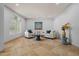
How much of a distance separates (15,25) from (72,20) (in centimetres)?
185

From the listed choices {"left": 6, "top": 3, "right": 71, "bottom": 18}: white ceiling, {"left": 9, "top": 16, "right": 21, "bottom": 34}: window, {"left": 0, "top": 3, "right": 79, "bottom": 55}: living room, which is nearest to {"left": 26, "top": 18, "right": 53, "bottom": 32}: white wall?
{"left": 0, "top": 3, "right": 79, "bottom": 55}: living room

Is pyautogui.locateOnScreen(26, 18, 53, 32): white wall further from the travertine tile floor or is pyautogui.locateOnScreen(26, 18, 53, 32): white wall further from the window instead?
the travertine tile floor

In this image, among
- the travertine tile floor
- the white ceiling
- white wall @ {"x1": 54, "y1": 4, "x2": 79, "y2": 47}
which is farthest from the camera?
white wall @ {"x1": 54, "y1": 4, "x2": 79, "y2": 47}

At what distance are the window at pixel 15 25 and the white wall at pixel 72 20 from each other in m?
1.14

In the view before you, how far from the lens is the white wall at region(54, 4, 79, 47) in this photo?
341 cm

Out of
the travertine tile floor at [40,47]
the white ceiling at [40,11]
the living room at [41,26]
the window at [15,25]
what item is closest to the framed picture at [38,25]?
the living room at [41,26]

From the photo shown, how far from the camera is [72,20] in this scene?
361cm

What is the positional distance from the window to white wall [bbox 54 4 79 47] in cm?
114

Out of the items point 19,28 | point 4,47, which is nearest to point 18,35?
point 19,28

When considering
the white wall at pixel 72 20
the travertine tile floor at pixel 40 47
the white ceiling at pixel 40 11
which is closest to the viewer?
the travertine tile floor at pixel 40 47

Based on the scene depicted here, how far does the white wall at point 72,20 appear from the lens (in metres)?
3.41

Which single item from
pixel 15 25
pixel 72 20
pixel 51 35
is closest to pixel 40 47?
pixel 51 35

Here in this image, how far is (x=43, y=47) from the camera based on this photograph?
12.3ft

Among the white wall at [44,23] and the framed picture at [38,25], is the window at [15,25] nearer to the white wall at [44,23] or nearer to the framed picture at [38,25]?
the white wall at [44,23]
